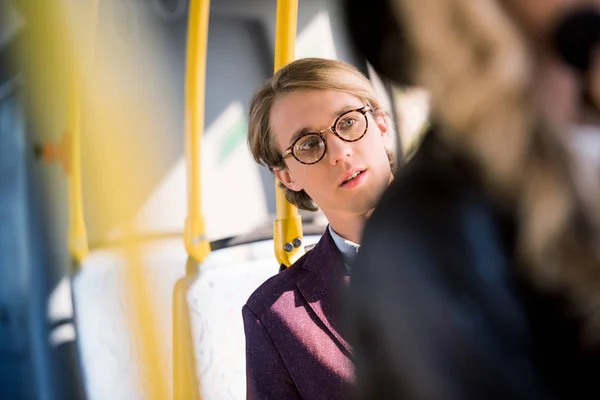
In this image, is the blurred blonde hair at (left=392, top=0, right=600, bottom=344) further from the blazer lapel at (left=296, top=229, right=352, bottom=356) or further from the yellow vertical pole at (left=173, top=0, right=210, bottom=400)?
the yellow vertical pole at (left=173, top=0, right=210, bottom=400)

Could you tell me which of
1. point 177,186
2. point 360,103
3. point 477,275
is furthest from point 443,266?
point 177,186

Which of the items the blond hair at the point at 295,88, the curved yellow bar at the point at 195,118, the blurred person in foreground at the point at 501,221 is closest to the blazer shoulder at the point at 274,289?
the blond hair at the point at 295,88

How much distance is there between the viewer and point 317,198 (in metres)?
0.80

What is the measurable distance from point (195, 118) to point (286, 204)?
316mm

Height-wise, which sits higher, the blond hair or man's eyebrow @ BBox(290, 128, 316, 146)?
the blond hair

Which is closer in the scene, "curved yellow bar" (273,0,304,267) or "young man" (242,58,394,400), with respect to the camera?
"young man" (242,58,394,400)

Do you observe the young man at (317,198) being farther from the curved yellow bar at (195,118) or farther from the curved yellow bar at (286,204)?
the curved yellow bar at (195,118)

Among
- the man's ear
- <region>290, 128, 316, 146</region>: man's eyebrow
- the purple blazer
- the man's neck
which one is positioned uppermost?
<region>290, 128, 316, 146</region>: man's eyebrow

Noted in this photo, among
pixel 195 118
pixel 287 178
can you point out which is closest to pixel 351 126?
pixel 287 178

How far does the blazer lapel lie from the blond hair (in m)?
0.13

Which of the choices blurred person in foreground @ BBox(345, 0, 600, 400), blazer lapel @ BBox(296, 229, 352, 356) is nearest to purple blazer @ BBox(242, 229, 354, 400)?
blazer lapel @ BBox(296, 229, 352, 356)

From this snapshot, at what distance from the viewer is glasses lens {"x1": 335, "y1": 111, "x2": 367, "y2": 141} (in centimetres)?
78

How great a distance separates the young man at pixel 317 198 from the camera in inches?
30.0

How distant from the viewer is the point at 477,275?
25 cm
